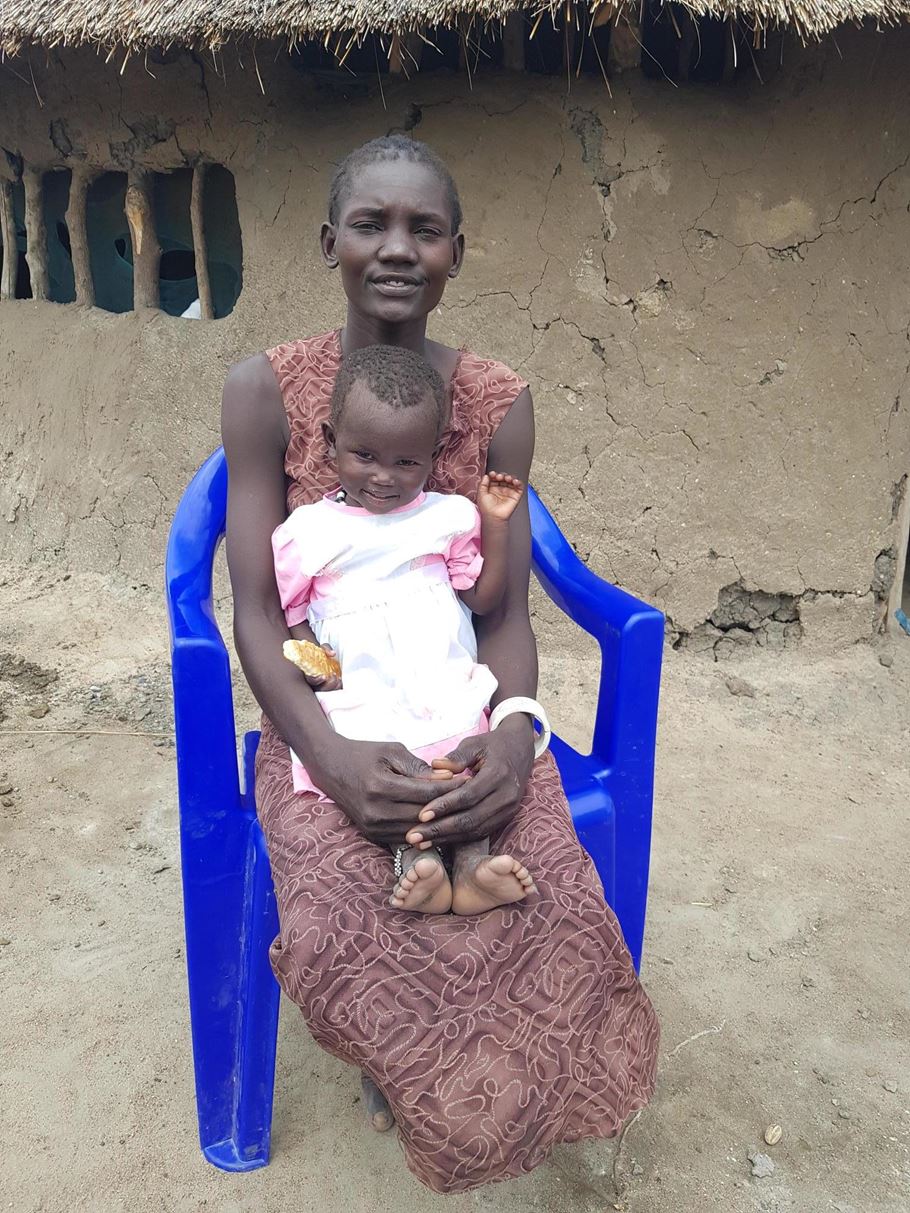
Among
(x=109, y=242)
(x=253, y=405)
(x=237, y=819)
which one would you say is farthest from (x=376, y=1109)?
(x=109, y=242)

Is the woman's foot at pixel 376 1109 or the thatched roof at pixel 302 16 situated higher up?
the thatched roof at pixel 302 16

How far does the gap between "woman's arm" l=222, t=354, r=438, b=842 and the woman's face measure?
0.87 feet

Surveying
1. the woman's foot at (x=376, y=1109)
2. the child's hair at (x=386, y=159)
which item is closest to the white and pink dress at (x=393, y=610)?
the child's hair at (x=386, y=159)

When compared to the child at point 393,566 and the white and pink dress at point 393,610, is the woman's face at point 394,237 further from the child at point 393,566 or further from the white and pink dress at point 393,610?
the white and pink dress at point 393,610

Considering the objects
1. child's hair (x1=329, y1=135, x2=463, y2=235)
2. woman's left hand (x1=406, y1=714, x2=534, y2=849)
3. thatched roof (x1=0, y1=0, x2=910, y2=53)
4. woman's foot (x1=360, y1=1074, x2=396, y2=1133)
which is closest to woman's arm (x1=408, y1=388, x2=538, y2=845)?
woman's left hand (x1=406, y1=714, x2=534, y2=849)

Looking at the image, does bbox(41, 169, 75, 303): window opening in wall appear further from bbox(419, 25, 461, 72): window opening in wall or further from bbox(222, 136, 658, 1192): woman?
bbox(222, 136, 658, 1192): woman

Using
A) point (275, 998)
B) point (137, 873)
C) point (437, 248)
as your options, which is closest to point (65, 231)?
point (137, 873)

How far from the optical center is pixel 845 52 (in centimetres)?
324

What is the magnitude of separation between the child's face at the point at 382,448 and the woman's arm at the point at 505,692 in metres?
0.27

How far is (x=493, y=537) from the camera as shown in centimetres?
174

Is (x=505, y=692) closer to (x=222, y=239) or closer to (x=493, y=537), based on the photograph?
(x=493, y=537)

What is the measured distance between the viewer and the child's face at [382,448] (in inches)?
63.0

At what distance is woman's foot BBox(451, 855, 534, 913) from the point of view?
1351 mm

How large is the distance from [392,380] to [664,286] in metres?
2.13
